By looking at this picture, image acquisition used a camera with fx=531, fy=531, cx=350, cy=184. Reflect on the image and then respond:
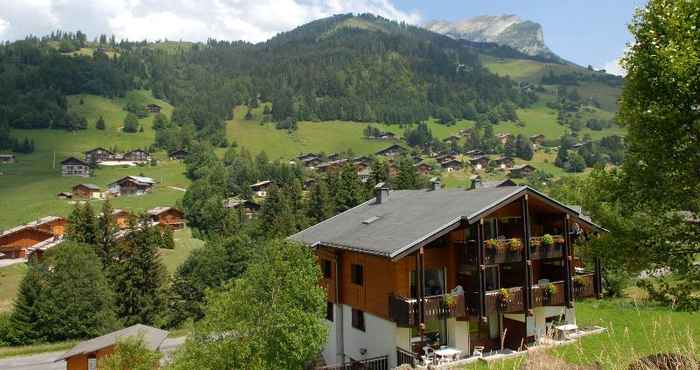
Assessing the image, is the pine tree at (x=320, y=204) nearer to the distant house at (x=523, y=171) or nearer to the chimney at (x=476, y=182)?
the chimney at (x=476, y=182)

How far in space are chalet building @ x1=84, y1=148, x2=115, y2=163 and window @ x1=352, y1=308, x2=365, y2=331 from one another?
533 ft

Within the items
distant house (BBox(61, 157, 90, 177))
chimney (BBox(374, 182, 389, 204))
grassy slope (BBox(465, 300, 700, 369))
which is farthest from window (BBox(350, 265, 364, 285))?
distant house (BBox(61, 157, 90, 177))

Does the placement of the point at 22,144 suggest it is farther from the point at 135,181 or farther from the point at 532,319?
the point at 532,319

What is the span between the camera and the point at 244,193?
12662cm

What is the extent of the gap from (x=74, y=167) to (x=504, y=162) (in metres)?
137

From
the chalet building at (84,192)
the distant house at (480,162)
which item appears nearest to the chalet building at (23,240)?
the chalet building at (84,192)

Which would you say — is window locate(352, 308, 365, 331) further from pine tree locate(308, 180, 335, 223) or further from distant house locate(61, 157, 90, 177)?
distant house locate(61, 157, 90, 177)

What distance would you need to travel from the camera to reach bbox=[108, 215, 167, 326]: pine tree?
60.1 m

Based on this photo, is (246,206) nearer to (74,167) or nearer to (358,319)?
(74,167)

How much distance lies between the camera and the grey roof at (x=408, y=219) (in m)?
24.7

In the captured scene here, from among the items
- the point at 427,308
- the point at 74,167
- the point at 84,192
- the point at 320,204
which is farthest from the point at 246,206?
the point at 427,308

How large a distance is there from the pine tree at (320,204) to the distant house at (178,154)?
363 feet

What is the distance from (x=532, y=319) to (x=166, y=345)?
113ft

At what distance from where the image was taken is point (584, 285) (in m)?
29.1
